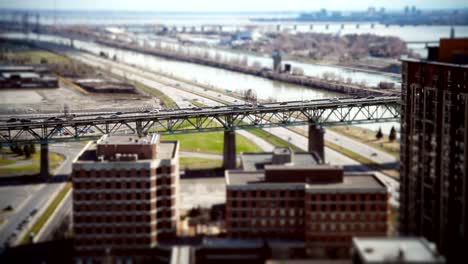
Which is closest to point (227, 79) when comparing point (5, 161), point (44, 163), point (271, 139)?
point (271, 139)

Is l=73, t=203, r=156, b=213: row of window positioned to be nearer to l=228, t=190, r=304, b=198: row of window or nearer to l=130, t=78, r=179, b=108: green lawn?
l=228, t=190, r=304, b=198: row of window

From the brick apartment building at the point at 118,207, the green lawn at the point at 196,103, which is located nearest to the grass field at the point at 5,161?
the brick apartment building at the point at 118,207

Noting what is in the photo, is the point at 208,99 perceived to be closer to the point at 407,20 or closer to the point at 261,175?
the point at 261,175

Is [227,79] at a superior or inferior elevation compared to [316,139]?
superior

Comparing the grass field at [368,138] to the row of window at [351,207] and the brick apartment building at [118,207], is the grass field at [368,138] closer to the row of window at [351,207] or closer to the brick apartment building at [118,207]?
the row of window at [351,207]

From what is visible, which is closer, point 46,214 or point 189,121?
point 46,214

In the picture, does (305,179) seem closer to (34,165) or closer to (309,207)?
(309,207)

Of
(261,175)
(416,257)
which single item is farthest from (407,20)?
(416,257)
